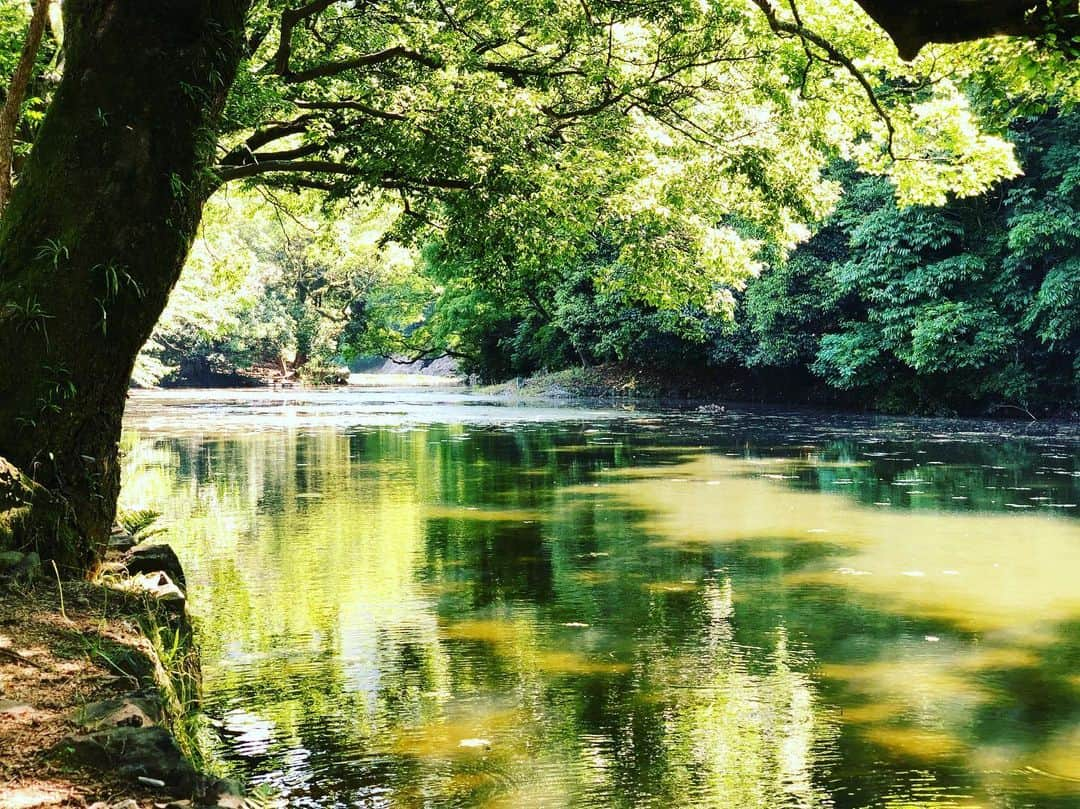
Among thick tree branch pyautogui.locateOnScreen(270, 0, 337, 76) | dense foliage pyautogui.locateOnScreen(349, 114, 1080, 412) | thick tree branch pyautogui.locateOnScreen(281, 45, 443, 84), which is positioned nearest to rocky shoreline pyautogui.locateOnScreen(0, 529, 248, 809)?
thick tree branch pyautogui.locateOnScreen(270, 0, 337, 76)

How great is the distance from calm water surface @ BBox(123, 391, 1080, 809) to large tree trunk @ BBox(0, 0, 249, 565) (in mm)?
1566

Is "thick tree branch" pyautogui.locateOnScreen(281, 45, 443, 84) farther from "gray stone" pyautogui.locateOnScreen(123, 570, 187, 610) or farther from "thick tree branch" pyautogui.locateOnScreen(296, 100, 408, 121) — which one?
"gray stone" pyautogui.locateOnScreen(123, 570, 187, 610)

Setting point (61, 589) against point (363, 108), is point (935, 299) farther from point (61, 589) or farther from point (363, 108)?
point (61, 589)

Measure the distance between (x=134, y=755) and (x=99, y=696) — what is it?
1.74ft

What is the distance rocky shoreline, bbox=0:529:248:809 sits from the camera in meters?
3.23

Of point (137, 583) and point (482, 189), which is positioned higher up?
point (482, 189)

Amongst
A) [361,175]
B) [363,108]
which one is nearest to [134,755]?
[361,175]

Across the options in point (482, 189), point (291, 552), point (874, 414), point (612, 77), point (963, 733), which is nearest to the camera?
point (963, 733)

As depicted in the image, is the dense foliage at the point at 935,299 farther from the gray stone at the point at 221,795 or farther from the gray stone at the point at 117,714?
the gray stone at the point at 221,795

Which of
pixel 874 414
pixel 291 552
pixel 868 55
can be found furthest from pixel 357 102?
pixel 874 414

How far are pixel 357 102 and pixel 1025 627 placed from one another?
8.88 metres

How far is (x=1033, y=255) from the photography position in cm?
2714

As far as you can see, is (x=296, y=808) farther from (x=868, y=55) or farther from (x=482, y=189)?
(x=868, y=55)

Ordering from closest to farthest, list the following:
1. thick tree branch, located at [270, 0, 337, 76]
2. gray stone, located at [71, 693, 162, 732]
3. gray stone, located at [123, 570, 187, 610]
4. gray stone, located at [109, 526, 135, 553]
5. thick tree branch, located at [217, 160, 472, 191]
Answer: gray stone, located at [71, 693, 162, 732]
gray stone, located at [123, 570, 187, 610]
gray stone, located at [109, 526, 135, 553]
thick tree branch, located at [270, 0, 337, 76]
thick tree branch, located at [217, 160, 472, 191]
